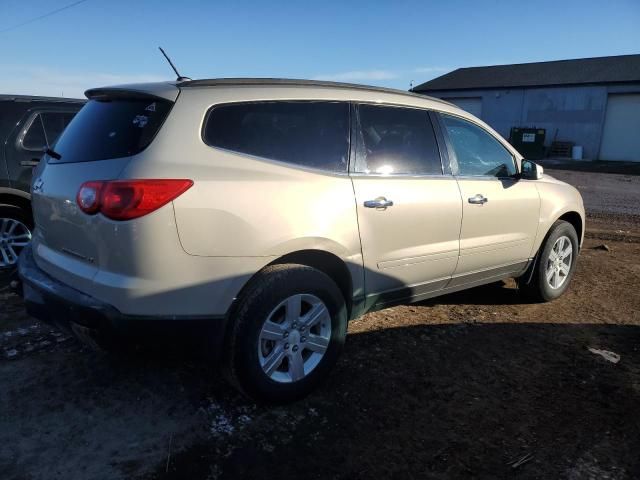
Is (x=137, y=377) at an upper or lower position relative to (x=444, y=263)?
lower

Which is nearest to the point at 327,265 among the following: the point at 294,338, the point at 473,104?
the point at 294,338

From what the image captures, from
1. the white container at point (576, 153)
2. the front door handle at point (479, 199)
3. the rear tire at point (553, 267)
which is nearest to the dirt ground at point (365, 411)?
the rear tire at point (553, 267)

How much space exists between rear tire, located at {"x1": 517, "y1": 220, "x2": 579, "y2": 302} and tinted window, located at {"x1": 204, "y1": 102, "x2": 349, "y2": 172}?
2537 mm

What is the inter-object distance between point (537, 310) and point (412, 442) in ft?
8.47

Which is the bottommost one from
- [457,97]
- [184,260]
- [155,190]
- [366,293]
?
[366,293]

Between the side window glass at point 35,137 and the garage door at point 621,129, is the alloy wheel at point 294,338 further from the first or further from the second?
the garage door at point 621,129

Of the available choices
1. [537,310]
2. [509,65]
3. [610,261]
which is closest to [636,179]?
[610,261]

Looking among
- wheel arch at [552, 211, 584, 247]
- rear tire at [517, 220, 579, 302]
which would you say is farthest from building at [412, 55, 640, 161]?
rear tire at [517, 220, 579, 302]

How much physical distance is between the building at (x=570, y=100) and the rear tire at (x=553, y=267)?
85.9 feet

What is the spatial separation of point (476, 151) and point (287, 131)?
6.21 ft

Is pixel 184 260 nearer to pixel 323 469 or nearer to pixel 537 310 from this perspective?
pixel 323 469

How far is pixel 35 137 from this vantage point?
5.51 meters

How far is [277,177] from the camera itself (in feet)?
9.44

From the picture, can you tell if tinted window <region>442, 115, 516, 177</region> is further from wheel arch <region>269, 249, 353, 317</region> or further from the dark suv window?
the dark suv window
